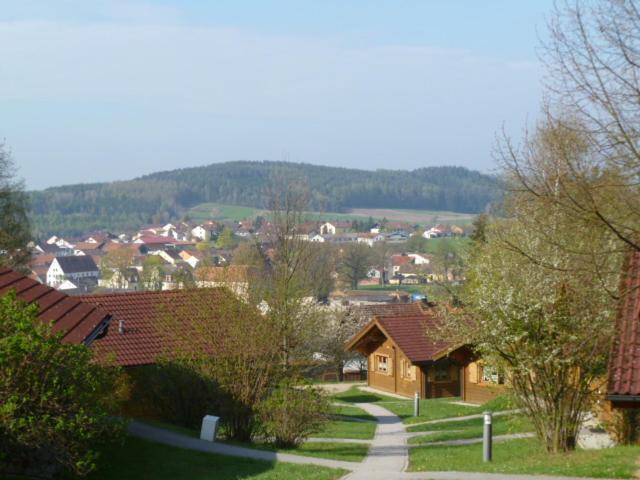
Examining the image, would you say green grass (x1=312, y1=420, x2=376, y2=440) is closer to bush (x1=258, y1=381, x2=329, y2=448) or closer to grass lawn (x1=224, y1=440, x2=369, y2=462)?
grass lawn (x1=224, y1=440, x2=369, y2=462)

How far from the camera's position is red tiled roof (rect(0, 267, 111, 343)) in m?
17.7

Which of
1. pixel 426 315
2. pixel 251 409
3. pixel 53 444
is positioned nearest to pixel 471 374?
pixel 426 315

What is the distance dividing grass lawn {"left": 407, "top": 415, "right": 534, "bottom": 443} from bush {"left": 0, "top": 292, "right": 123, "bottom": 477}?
800 centimetres

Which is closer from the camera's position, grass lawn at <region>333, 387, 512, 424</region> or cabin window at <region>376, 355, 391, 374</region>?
grass lawn at <region>333, 387, 512, 424</region>

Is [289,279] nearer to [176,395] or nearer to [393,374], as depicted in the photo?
[176,395]

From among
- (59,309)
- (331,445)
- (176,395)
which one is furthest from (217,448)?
(59,309)

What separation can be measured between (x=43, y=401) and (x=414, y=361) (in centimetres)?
2704

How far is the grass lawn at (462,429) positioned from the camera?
69.5ft

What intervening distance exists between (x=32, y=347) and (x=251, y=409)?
7.86m

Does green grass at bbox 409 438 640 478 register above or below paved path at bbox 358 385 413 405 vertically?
above

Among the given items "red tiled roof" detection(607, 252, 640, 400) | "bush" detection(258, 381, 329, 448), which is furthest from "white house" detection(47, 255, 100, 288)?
"red tiled roof" detection(607, 252, 640, 400)

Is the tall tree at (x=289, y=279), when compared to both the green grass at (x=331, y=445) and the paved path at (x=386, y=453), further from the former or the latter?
the paved path at (x=386, y=453)

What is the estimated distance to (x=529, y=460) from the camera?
606 inches

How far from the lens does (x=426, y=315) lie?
42.1 metres
